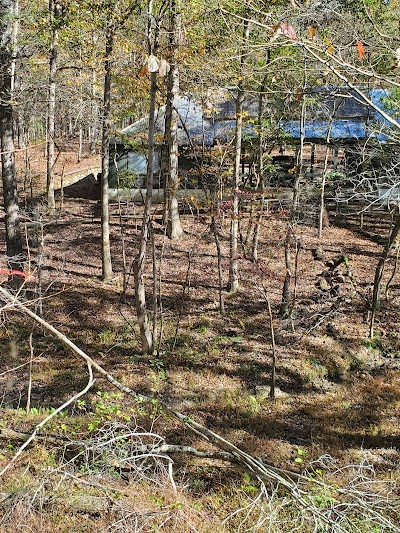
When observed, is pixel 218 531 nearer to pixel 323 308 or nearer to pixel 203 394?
pixel 203 394

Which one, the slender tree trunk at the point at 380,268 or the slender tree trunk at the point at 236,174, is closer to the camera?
the slender tree trunk at the point at 380,268

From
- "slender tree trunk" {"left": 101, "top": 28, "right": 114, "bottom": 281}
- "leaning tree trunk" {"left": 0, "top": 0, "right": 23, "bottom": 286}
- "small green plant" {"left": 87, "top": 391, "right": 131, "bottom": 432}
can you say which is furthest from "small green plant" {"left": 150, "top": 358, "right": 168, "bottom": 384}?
"slender tree trunk" {"left": 101, "top": 28, "right": 114, "bottom": 281}

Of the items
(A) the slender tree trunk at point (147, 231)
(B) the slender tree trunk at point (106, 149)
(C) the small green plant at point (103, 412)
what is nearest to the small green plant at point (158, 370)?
(A) the slender tree trunk at point (147, 231)

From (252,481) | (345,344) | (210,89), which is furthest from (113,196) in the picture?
(252,481)

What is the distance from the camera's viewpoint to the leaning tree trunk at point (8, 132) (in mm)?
9586

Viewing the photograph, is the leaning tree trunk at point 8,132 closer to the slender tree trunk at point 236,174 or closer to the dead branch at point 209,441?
the slender tree trunk at point 236,174

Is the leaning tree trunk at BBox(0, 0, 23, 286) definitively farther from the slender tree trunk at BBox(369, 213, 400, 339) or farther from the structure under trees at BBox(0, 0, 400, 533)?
the slender tree trunk at BBox(369, 213, 400, 339)

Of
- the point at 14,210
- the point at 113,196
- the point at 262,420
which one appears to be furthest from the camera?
the point at 113,196

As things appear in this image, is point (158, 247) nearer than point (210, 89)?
No

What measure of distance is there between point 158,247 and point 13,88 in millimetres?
6817

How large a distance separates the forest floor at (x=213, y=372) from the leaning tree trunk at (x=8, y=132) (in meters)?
1.16

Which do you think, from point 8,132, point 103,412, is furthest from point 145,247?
point 8,132

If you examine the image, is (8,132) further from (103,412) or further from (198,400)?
(198,400)

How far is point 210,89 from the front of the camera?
11.3m
